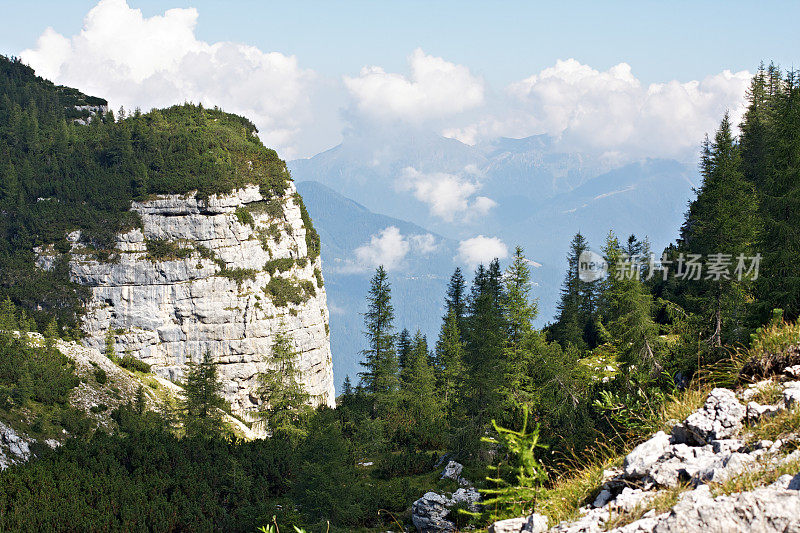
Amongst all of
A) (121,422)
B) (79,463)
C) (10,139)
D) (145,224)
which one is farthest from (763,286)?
(10,139)

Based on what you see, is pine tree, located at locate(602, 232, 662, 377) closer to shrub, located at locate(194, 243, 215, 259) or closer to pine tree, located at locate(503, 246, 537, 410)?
pine tree, located at locate(503, 246, 537, 410)

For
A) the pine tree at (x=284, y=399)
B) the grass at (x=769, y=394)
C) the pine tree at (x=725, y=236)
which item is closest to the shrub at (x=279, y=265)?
the pine tree at (x=284, y=399)

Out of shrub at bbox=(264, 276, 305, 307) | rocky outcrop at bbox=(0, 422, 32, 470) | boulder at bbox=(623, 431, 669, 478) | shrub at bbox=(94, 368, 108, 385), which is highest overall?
shrub at bbox=(264, 276, 305, 307)

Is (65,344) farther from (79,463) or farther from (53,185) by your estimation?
(53,185)

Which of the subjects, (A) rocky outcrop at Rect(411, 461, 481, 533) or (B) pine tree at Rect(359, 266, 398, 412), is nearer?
(A) rocky outcrop at Rect(411, 461, 481, 533)

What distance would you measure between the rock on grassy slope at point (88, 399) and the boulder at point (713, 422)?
28037 millimetres

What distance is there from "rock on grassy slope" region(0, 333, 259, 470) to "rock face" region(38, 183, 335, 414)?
14.0 metres

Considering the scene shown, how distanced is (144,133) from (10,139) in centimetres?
2057

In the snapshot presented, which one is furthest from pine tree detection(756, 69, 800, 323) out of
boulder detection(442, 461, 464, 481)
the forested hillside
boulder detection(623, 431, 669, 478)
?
boulder detection(442, 461, 464, 481)

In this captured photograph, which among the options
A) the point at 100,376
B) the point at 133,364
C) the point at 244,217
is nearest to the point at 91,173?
the point at 244,217

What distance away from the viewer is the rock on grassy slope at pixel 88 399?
26578 mm

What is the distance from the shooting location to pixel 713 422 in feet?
19.3

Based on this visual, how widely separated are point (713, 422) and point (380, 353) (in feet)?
136

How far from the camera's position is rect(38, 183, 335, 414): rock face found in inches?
2579
